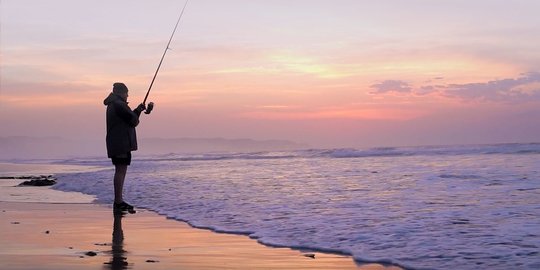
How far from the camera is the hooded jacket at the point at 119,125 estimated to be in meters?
8.46

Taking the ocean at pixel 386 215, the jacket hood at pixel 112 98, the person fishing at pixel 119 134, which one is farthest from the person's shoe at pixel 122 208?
the jacket hood at pixel 112 98

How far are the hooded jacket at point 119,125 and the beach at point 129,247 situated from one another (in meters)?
0.88

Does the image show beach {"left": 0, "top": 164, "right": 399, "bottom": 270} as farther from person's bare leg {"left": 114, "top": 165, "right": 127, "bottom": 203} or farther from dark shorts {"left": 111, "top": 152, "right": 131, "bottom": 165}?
dark shorts {"left": 111, "top": 152, "right": 131, "bottom": 165}

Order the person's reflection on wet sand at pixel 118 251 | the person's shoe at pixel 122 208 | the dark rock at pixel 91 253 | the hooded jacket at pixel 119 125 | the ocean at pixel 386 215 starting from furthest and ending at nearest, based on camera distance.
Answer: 1. the hooded jacket at pixel 119 125
2. the person's shoe at pixel 122 208
3. the ocean at pixel 386 215
4. the dark rock at pixel 91 253
5. the person's reflection on wet sand at pixel 118 251

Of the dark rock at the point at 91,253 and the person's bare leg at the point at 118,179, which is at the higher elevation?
the person's bare leg at the point at 118,179

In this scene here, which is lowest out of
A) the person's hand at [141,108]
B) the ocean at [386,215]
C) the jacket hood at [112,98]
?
the ocean at [386,215]

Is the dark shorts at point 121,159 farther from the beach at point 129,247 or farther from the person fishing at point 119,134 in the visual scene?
the beach at point 129,247

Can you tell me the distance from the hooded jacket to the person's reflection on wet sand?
1.54m

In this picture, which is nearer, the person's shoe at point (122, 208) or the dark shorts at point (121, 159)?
the person's shoe at point (122, 208)

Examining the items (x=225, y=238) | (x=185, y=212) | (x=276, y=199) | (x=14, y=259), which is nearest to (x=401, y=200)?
(x=276, y=199)

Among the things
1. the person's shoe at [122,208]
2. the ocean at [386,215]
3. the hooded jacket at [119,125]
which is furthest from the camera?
the hooded jacket at [119,125]

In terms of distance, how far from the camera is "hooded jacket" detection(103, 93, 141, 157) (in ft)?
27.8

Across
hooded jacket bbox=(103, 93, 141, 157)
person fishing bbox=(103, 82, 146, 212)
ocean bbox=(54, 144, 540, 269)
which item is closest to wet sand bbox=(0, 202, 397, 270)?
ocean bbox=(54, 144, 540, 269)

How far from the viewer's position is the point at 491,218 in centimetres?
680
